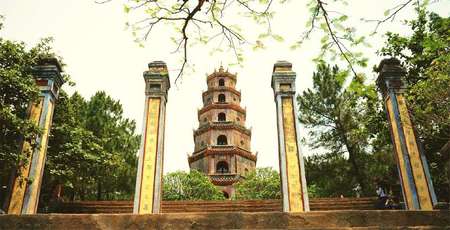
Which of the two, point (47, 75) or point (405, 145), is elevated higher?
point (47, 75)

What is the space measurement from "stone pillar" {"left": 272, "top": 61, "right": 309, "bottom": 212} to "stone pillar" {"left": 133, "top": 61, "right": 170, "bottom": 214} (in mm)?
3129

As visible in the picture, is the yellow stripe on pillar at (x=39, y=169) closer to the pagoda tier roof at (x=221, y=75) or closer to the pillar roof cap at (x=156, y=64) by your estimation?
the pillar roof cap at (x=156, y=64)

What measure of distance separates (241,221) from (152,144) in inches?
261

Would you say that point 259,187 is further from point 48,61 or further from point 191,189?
point 48,61

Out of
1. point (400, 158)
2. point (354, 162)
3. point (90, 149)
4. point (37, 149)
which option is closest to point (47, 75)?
point (37, 149)

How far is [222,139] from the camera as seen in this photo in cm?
3119

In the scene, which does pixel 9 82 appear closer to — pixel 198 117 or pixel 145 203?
pixel 145 203


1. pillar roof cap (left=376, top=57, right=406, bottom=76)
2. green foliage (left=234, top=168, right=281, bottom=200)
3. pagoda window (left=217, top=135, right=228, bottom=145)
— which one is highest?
pagoda window (left=217, top=135, right=228, bottom=145)

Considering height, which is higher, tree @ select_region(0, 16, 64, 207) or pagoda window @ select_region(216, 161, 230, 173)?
pagoda window @ select_region(216, 161, 230, 173)

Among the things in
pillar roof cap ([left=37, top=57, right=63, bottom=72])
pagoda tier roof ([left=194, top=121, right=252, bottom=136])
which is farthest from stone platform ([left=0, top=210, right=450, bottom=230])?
pagoda tier roof ([left=194, top=121, right=252, bottom=136])

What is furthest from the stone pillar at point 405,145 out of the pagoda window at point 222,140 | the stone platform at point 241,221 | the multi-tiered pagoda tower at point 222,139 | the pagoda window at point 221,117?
the pagoda window at point 221,117

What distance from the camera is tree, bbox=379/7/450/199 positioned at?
745 centimetres

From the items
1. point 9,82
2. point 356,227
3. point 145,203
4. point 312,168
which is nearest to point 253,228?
point 356,227

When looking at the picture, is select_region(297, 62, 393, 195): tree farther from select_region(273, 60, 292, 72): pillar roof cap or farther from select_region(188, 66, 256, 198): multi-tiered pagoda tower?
select_region(188, 66, 256, 198): multi-tiered pagoda tower
